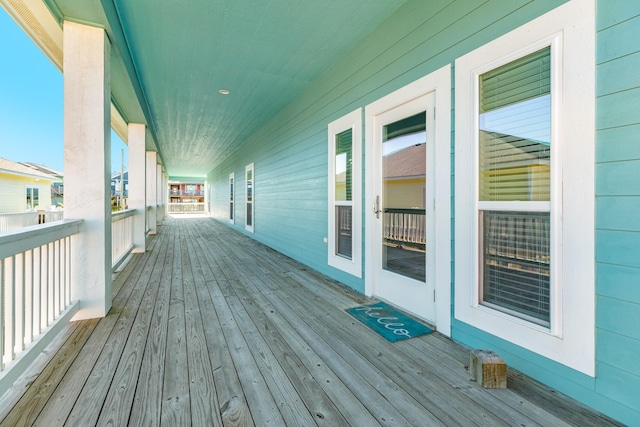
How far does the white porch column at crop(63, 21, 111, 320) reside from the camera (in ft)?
8.16

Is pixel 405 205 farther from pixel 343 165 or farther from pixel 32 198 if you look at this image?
pixel 32 198

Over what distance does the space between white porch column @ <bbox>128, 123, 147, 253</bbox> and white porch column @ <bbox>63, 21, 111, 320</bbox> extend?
3373 millimetres

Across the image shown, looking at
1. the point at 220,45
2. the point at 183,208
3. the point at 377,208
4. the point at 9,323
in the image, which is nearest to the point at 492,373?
the point at 377,208

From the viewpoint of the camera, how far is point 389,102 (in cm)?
280

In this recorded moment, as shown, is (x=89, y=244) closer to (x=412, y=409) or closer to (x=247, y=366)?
(x=247, y=366)

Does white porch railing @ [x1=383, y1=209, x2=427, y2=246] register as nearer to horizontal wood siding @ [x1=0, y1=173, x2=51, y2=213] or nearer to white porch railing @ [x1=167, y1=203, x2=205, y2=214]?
horizontal wood siding @ [x1=0, y1=173, x2=51, y2=213]

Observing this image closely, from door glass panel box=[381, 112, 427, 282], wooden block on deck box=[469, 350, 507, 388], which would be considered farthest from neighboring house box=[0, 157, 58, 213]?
wooden block on deck box=[469, 350, 507, 388]

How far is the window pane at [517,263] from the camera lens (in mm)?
1642

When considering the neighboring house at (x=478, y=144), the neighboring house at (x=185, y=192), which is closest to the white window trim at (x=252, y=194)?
the neighboring house at (x=478, y=144)

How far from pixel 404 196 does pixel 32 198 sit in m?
14.7

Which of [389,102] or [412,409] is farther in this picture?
[389,102]

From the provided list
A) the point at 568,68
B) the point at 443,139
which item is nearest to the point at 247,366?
the point at 443,139

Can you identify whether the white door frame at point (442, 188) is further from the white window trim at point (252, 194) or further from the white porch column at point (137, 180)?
the white window trim at point (252, 194)

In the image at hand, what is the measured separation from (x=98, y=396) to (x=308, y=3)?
10.7 ft
